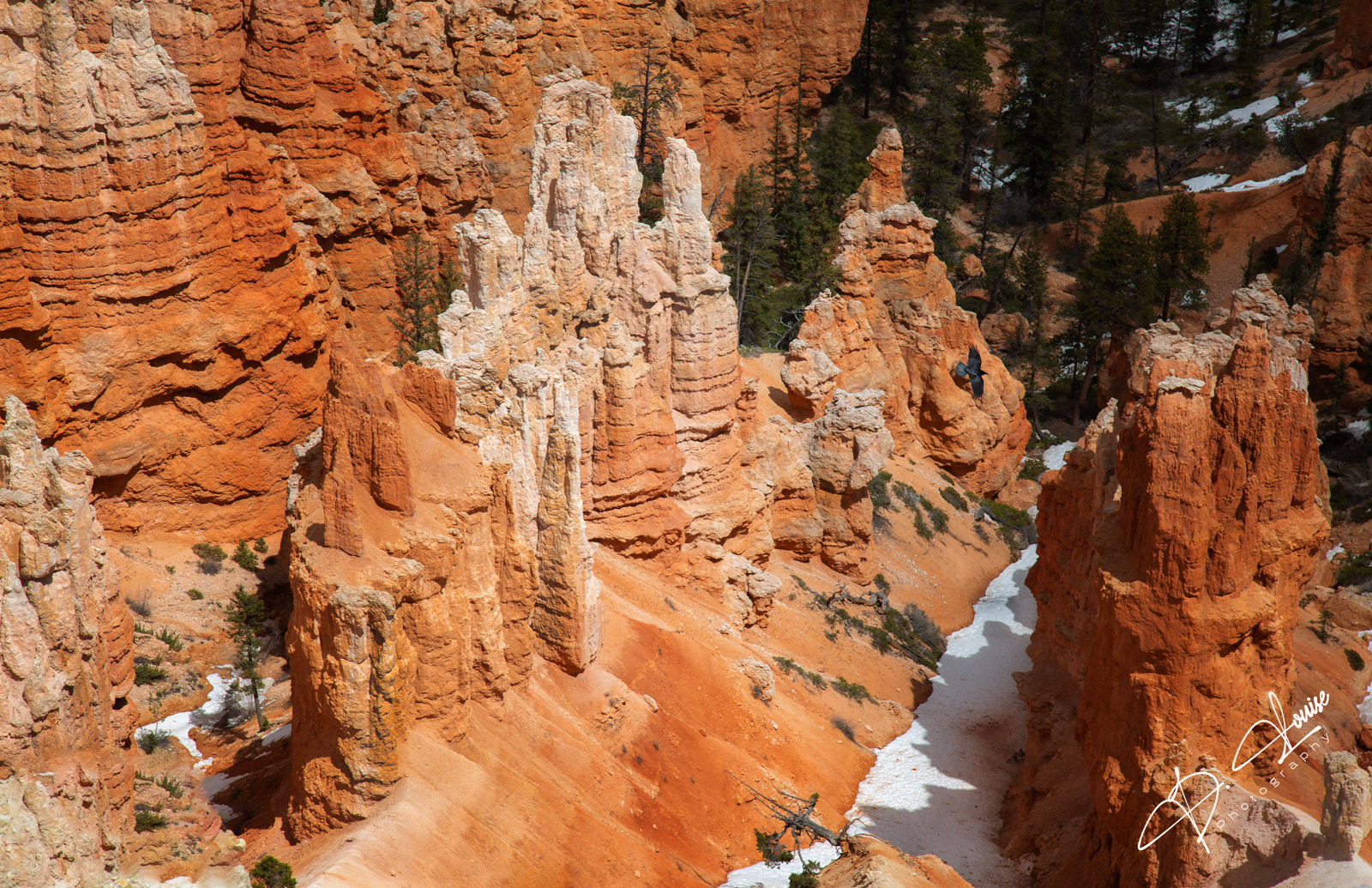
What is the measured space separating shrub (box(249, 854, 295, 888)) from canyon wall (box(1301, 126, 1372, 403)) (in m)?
49.6

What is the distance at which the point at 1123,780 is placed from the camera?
19.8m

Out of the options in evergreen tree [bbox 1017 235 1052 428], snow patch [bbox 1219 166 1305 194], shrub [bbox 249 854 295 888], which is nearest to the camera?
shrub [bbox 249 854 295 888]

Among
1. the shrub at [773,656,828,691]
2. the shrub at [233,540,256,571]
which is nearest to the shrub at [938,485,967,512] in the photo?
the shrub at [773,656,828,691]

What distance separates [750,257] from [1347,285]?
87.7 ft

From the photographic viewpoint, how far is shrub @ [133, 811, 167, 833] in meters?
15.4

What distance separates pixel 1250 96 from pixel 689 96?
38.8m

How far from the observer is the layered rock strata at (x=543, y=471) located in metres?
16.8

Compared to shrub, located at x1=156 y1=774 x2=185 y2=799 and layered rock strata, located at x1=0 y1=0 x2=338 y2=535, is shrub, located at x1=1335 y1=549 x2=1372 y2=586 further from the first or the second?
shrub, located at x1=156 y1=774 x2=185 y2=799

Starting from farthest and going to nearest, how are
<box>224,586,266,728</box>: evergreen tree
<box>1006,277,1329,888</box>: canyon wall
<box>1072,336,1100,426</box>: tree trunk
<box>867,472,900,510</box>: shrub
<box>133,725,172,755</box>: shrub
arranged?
1. <box>1072,336,1100,426</box>: tree trunk
2. <box>867,472,900,510</box>: shrub
3. <box>224,586,266,728</box>: evergreen tree
4. <box>133,725,172,755</box>: shrub
5. <box>1006,277,1329,888</box>: canyon wall

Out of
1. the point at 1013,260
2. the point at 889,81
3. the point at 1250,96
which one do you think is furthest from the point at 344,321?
the point at 1250,96

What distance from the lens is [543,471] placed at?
21.9m

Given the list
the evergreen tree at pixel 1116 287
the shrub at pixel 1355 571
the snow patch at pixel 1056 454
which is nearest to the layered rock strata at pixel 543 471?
the shrub at pixel 1355 571

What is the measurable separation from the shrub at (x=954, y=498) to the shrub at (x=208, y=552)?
26.0 metres

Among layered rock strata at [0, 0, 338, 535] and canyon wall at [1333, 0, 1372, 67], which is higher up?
canyon wall at [1333, 0, 1372, 67]
